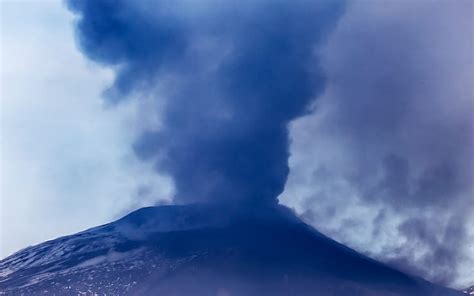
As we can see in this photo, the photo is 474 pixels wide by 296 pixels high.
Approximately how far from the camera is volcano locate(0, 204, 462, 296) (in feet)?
238

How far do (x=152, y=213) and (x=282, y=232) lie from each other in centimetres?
2103

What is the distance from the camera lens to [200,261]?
79.8 meters

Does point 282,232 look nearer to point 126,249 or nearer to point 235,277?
point 235,277

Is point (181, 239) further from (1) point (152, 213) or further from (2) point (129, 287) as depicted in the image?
(2) point (129, 287)

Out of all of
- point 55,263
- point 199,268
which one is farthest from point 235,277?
point 55,263

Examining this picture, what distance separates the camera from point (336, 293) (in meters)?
71.9

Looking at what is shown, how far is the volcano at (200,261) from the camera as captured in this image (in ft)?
238

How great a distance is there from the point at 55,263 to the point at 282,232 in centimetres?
3340

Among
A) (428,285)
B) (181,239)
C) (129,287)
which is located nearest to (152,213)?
(181,239)

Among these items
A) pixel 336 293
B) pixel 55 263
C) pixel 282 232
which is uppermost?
pixel 282 232

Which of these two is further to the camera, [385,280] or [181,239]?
[181,239]

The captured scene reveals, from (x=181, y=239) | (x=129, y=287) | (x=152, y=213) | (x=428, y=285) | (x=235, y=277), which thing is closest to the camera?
(x=129, y=287)

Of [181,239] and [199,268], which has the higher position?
[181,239]

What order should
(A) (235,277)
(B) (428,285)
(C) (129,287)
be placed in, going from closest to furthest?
(C) (129,287), (A) (235,277), (B) (428,285)
